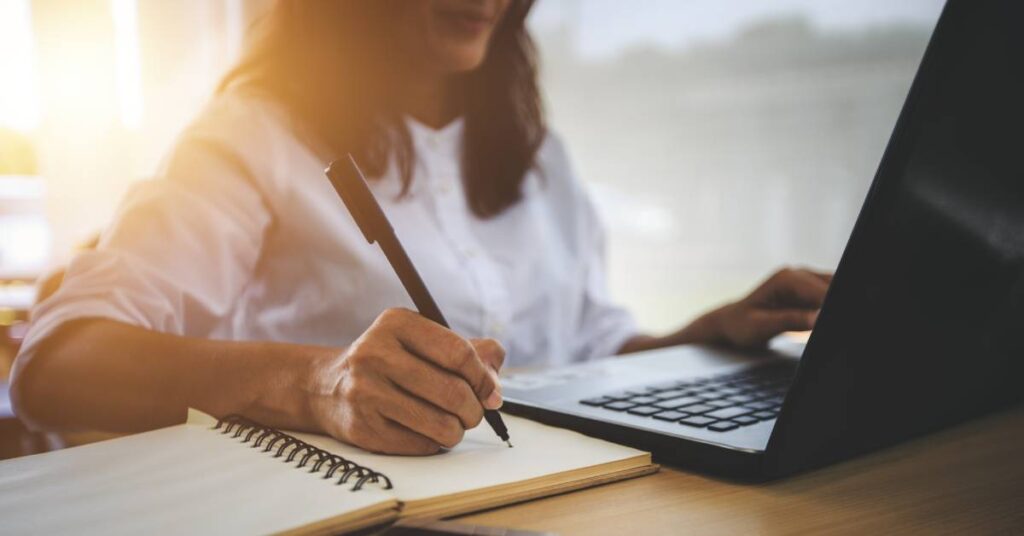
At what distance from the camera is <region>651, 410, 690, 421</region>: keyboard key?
1.51 ft

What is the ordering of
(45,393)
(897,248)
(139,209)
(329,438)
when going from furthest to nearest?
(139,209) → (45,393) → (329,438) → (897,248)

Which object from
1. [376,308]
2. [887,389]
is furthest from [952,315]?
[376,308]

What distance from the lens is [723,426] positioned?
437 millimetres

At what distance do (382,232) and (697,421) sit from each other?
0.74 feet

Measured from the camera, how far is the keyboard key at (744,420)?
448 mm

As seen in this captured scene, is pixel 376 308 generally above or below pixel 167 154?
below

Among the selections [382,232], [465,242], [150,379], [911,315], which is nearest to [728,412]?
[911,315]

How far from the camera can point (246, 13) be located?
230cm

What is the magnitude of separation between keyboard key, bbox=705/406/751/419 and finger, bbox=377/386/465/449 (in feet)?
0.54

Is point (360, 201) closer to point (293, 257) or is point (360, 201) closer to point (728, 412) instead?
point (728, 412)

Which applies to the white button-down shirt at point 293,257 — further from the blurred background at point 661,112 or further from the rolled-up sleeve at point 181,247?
the blurred background at point 661,112

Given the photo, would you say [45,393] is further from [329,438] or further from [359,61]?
[359,61]

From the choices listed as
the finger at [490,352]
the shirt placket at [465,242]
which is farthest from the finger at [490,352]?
the shirt placket at [465,242]

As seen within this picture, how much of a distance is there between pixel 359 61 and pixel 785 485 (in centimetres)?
71
